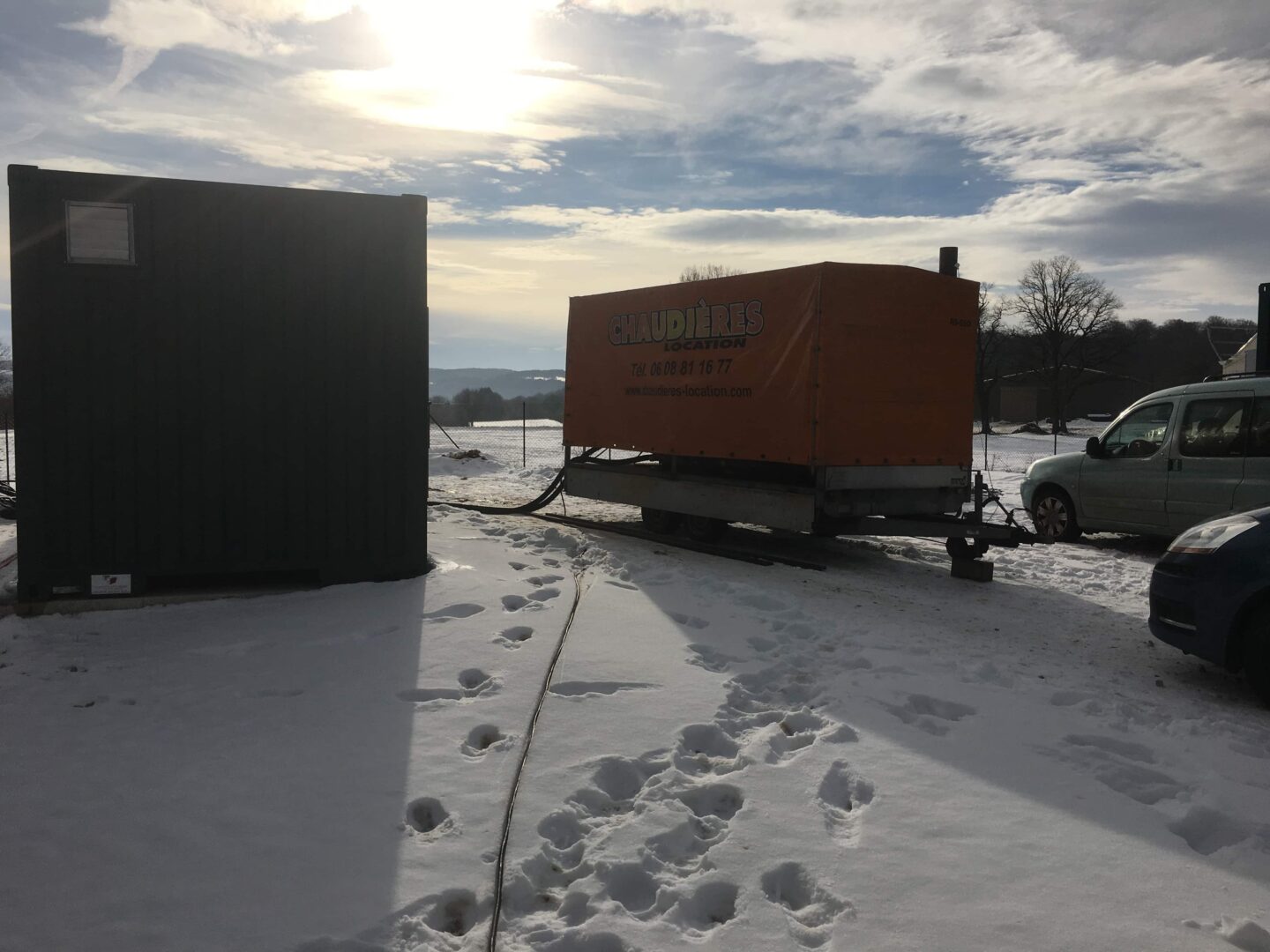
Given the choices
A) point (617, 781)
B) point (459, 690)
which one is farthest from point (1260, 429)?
point (459, 690)

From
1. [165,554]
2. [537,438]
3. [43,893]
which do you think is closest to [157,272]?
[165,554]

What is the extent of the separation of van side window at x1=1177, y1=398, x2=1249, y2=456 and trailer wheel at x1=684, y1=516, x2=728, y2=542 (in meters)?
5.15

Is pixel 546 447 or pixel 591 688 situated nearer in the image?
pixel 591 688

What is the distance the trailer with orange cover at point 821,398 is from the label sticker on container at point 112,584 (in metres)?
5.92

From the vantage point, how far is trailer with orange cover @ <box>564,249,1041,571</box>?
8852 mm

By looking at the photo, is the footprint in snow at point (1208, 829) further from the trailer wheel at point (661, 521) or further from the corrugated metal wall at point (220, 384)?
the trailer wheel at point (661, 521)

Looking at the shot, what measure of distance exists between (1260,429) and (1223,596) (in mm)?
4893

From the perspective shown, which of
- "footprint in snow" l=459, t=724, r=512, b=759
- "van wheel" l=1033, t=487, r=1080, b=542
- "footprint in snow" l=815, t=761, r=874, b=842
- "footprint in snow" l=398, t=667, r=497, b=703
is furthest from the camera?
"van wheel" l=1033, t=487, r=1080, b=542

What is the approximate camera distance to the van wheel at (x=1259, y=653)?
16.8ft

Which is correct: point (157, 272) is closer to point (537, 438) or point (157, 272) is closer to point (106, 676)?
point (106, 676)

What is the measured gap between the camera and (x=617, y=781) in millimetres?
3943

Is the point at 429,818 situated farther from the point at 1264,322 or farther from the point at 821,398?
the point at 1264,322

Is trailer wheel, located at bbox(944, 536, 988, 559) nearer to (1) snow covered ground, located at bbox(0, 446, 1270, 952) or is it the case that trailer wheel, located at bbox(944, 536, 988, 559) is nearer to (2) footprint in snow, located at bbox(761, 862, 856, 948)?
(1) snow covered ground, located at bbox(0, 446, 1270, 952)

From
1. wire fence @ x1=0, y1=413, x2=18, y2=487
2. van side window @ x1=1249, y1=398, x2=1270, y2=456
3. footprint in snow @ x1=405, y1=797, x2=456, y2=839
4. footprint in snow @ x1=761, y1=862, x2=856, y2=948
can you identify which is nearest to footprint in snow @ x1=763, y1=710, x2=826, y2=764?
footprint in snow @ x1=761, y1=862, x2=856, y2=948
